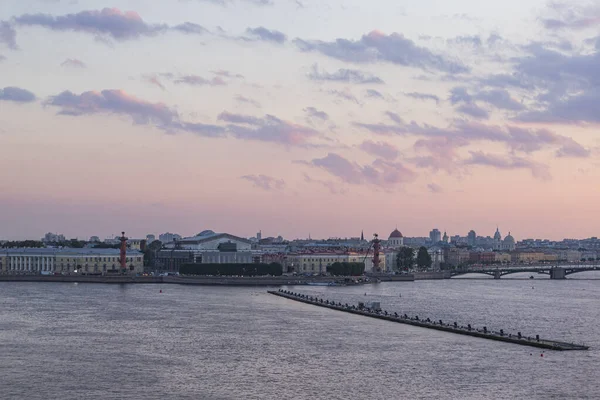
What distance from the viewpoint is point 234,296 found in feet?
235

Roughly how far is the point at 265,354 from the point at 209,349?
2.54 meters

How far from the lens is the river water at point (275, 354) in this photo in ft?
93.7

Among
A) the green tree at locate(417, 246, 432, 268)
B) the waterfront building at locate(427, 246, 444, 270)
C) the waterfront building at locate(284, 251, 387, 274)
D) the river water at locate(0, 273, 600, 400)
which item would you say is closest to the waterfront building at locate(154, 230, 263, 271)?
the waterfront building at locate(284, 251, 387, 274)

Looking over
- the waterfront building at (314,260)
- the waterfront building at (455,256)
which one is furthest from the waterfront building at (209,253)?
the waterfront building at (455,256)

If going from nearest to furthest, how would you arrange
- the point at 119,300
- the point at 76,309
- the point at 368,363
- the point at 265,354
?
1. the point at 368,363
2. the point at 265,354
3. the point at 76,309
4. the point at 119,300

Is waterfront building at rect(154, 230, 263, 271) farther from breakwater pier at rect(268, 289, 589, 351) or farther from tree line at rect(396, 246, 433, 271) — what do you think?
breakwater pier at rect(268, 289, 589, 351)

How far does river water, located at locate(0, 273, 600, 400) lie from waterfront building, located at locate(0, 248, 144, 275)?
50338 mm

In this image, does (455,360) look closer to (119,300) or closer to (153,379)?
(153,379)

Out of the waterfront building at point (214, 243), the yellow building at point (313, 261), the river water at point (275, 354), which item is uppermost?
the waterfront building at point (214, 243)

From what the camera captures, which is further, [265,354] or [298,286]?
[298,286]

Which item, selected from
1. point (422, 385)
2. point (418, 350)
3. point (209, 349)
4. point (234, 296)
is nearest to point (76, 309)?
point (234, 296)

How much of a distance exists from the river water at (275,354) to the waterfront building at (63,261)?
5034 centimetres

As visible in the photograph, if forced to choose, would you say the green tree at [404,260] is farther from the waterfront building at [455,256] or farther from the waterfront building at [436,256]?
the waterfront building at [455,256]

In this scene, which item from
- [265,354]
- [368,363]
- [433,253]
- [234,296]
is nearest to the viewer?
[368,363]
